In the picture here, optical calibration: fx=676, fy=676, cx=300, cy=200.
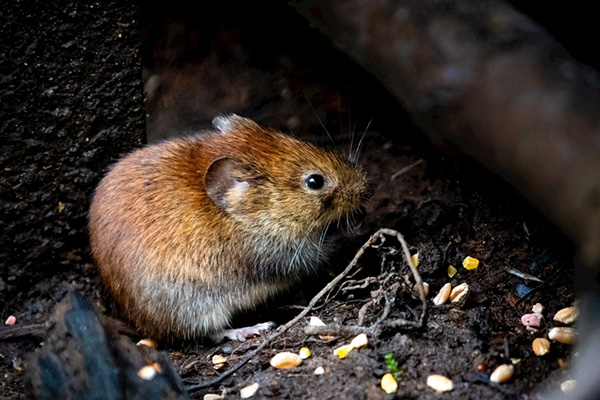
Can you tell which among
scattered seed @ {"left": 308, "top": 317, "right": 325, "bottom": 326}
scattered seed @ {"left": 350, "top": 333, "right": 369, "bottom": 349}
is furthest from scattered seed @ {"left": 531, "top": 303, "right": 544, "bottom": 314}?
scattered seed @ {"left": 308, "top": 317, "right": 325, "bottom": 326}

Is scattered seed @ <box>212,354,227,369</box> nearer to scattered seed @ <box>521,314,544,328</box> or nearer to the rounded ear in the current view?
the rounded ear

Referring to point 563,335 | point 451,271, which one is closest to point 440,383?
point 563,335

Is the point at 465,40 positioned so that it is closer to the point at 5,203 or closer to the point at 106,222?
the point at 106,222

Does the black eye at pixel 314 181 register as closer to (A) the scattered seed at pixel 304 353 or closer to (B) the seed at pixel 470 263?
(B) the seed at pixel 470 263

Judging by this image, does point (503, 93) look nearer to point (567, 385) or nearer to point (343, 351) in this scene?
point (567, 385)

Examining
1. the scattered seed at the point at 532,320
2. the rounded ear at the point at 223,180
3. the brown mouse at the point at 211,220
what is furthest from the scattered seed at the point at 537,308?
the rounded ear at the point at 223,180

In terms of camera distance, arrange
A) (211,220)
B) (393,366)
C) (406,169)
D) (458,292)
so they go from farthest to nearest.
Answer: (406,169)
(211,220)
(458,292)
(393,366)
